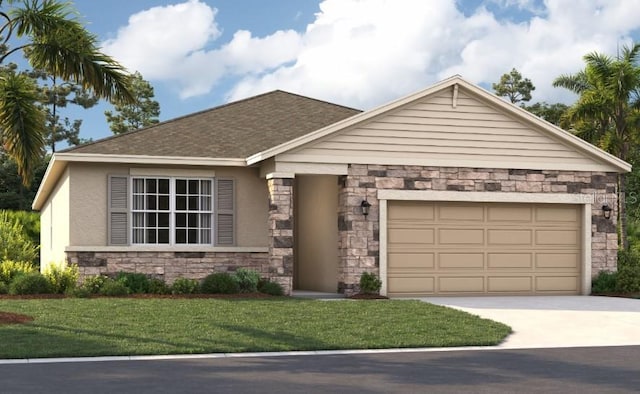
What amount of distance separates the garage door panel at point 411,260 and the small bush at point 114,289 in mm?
6089

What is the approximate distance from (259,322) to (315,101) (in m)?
13.1

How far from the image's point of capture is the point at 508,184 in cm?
2144

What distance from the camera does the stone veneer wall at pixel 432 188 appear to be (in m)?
20.4

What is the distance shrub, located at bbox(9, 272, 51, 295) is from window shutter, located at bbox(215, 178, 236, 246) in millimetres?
4079

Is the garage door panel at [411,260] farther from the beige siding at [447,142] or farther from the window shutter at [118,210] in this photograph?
the window shutter at [118,210]

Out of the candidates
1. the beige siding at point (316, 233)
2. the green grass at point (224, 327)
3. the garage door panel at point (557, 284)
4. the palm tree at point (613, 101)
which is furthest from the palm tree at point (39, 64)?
the palm tree at point (613, 101)

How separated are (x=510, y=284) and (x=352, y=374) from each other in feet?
39.2

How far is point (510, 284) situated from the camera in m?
21.6

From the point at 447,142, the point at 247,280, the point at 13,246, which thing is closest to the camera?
the point at 247,280

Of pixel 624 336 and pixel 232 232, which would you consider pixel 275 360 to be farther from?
pixel 232 232

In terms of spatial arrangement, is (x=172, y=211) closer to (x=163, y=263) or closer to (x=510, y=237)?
(x=163, y=263)

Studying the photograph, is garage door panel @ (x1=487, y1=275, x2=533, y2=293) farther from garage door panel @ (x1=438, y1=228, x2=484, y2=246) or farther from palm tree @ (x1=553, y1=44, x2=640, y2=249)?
palm tree @ (x1=553, y1=44, x2=640, y2=249)

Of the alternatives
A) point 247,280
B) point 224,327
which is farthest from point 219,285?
point 224,327

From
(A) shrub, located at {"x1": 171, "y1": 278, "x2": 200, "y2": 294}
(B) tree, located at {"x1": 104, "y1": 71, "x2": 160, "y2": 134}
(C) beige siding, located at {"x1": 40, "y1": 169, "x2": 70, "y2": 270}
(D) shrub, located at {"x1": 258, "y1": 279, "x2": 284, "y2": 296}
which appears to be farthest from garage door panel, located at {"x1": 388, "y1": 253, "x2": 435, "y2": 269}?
(B) tree, located at {"x1": 104, "y1": 71, "x2": 160, "y2": 134}
